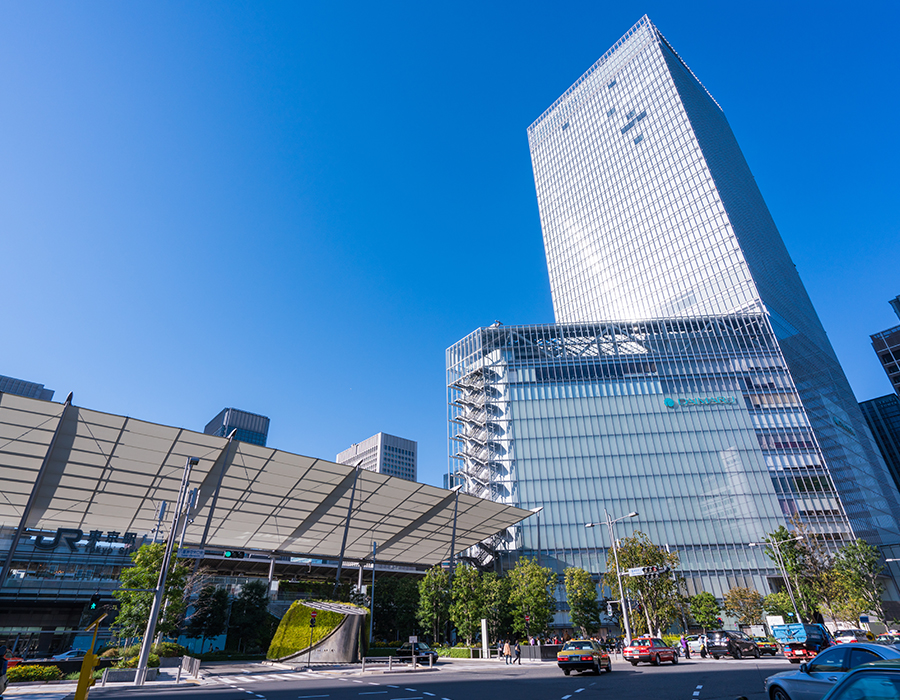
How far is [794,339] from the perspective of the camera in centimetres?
8481

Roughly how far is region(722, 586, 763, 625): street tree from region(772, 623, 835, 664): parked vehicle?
36774mm

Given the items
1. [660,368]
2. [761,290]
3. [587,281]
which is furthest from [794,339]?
[587,281]

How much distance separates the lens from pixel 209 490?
36.9m

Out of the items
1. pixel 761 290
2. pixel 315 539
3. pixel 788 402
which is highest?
pixel 761 290

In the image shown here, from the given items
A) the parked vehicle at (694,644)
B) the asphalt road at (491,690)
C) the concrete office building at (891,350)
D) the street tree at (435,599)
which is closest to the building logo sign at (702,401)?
the parked vehicle at (694,644)

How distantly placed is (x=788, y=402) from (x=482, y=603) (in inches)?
2406

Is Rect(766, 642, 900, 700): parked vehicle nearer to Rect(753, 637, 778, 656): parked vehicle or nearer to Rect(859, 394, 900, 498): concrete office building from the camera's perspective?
Rect(753, 637, 778, 656): parked vehicle

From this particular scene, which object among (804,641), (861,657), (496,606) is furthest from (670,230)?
(861,657)

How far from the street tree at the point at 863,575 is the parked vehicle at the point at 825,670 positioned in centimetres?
5076

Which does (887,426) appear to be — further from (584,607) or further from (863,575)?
(584,607)

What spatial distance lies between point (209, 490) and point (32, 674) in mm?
15865

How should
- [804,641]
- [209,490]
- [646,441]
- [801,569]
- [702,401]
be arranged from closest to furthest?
[804,641]
[209,490]
[801,569]
[646,441]
[702,401]

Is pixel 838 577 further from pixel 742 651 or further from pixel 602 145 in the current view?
pixel 602 145

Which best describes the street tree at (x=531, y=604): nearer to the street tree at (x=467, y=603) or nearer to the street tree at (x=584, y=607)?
the street tree at (x=467, y=603)
